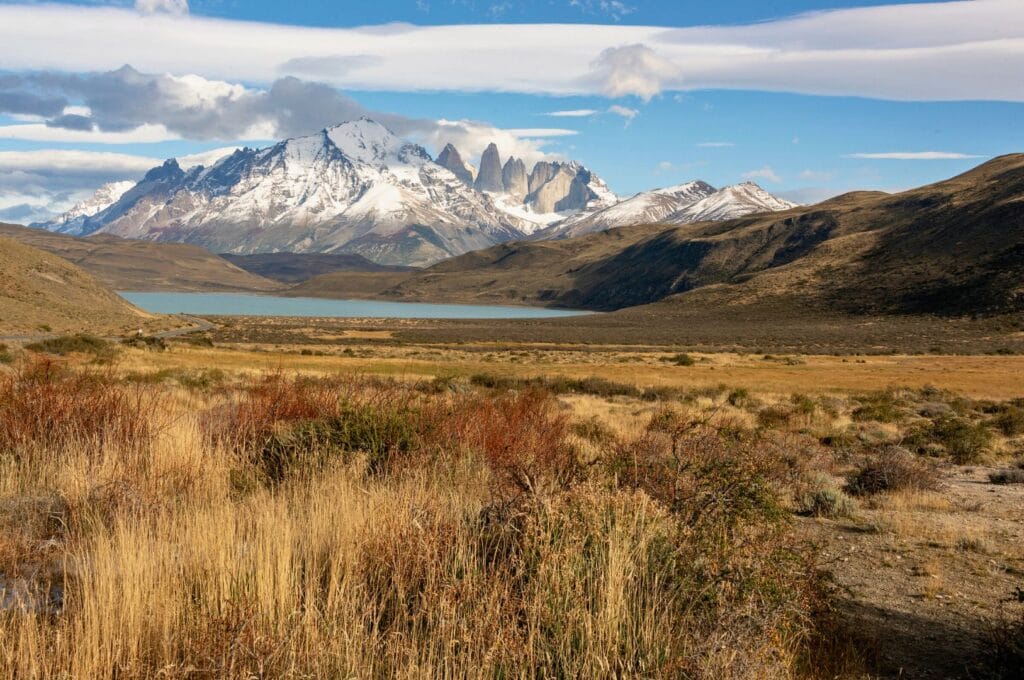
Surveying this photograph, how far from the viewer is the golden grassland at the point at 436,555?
12.2ft

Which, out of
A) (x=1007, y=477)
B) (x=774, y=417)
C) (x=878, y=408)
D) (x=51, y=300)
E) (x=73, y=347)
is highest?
(x=51, y=300)

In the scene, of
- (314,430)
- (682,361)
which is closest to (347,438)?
(314,430)

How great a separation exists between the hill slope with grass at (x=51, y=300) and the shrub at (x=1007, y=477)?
69.7 m

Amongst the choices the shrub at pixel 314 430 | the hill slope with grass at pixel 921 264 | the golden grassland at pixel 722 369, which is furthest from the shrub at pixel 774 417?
the hill slope with grass at pixel 921 264

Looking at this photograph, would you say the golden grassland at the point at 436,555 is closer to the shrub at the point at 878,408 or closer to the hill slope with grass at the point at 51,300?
→ the shrub at the point at 878,408

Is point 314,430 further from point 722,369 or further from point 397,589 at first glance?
point 722,369

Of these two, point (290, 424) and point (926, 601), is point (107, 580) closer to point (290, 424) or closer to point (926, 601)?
point (290, 424)

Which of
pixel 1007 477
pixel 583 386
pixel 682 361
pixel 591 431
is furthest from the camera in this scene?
pixel 682 361

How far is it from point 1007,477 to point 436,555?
13769 millimetres

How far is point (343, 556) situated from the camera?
4699mm

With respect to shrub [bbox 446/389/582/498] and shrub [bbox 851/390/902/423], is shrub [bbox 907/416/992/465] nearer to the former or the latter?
shrub [bbox 851/390/902/423]

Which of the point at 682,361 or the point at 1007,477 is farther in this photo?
the point at 682,361

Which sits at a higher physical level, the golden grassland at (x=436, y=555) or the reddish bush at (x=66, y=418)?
the reddish bush at (x=66, y=418)

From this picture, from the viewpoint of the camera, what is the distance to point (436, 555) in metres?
4.27
